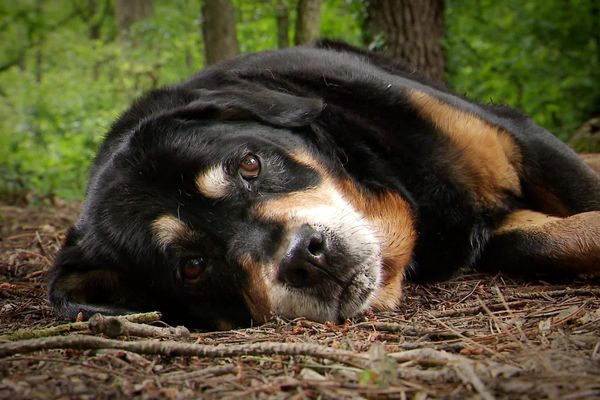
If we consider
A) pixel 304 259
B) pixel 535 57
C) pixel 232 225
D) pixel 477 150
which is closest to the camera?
pixel 304 259

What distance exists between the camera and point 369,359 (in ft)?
6.81

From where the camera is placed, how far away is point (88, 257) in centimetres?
364

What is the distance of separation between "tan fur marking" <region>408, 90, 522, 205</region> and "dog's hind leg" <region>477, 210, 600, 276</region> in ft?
0.81

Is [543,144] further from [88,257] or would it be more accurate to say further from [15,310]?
[15,310]

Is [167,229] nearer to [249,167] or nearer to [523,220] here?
[249,167]

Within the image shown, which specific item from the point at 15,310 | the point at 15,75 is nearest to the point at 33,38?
the point at 15,75

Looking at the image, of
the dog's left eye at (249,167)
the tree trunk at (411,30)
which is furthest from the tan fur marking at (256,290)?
the tree trunk at (411,30)

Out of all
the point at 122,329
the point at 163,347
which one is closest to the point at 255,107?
the point at 122,329

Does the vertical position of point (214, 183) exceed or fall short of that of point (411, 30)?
it falls short

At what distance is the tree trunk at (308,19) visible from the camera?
973cm

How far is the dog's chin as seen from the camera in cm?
306

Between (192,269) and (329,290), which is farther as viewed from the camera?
(192,269)

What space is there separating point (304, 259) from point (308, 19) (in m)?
7.46

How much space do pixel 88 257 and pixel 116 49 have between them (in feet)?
33.2
